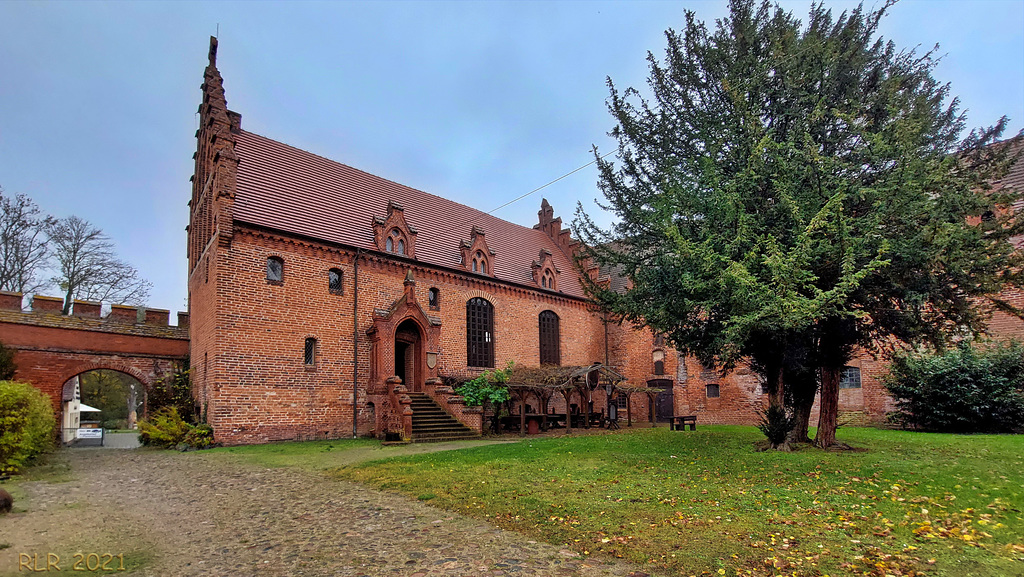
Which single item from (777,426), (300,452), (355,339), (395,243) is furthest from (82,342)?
(777,426)

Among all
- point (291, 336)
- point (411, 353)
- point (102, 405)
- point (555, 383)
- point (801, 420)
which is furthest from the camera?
point (102, 405)

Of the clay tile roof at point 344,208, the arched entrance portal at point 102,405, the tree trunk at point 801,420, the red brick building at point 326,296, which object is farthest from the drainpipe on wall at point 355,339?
the tree trunk at point 801,420

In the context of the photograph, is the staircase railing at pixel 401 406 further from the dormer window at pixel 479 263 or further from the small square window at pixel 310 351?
the dormer window at pixel 479 263

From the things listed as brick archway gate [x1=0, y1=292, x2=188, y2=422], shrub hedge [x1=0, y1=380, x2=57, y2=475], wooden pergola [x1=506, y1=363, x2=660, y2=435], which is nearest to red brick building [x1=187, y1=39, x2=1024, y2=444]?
brick archway gate [x1=0, y1=292, x2=188, y2=422]

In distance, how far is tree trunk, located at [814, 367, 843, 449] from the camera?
12.1m

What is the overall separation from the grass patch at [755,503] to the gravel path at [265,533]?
57cm

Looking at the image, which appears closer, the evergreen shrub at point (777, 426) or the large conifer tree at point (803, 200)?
the large conifer tree at point (803, 200)

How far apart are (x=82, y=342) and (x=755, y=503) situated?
21.6 metres

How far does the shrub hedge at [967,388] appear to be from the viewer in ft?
56.3

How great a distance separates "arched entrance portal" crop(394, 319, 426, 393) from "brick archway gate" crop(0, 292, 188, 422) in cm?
819

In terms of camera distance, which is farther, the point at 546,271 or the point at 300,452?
the point at 546,271

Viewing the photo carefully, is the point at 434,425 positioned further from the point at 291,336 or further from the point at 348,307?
the point at 291,336

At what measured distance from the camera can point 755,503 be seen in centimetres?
687

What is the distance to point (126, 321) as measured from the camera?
20109 millimetres
